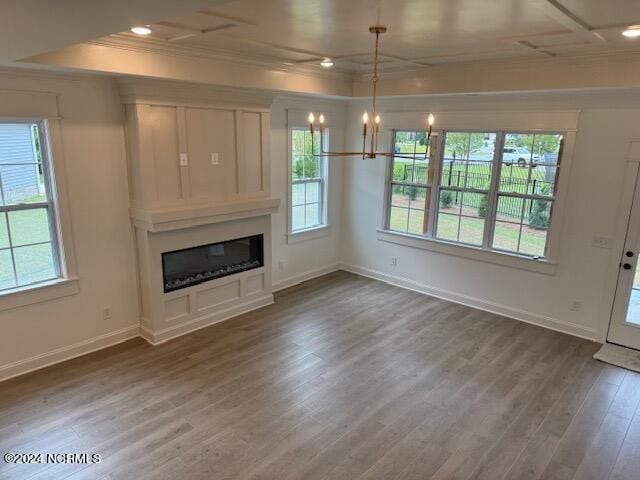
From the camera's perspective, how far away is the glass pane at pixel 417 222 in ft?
19.7

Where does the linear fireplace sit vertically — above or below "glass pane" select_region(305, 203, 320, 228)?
below

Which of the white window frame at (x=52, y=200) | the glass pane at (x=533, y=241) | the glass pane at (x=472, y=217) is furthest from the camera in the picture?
the glass pane at (x=472, y=217)

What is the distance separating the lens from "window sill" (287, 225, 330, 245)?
242 inches

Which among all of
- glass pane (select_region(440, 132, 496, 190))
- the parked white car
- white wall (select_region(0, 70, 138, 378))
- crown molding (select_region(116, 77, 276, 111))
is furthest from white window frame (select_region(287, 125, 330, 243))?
the parked white car

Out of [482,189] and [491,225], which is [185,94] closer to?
[482,189]

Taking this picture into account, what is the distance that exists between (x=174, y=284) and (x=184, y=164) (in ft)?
4.20

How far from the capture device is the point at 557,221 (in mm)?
4801

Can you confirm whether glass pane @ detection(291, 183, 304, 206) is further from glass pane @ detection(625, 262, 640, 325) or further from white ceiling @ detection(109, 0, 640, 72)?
glass pane @ detection(625, 262, 640, 325)

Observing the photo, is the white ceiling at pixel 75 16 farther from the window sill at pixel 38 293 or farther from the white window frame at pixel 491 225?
the white window frame at pixel 491 225

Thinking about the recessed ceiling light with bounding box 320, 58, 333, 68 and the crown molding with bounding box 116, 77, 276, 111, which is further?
the recessed ceiling light with bounding box 320, 58, 333, 68

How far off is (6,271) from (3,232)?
343 mm

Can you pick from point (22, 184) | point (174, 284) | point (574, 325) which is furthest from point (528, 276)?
point (22, 184)

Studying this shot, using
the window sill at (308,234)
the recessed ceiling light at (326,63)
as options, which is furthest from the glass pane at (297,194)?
the recessed ceiling light at (326,63)

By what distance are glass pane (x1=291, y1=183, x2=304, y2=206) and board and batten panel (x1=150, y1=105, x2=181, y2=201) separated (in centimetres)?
195
